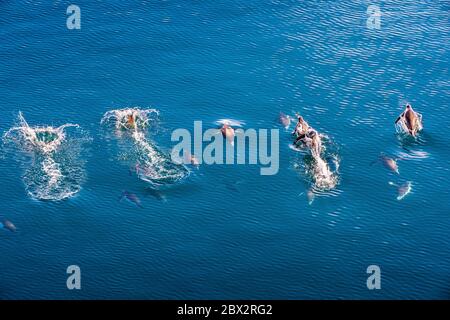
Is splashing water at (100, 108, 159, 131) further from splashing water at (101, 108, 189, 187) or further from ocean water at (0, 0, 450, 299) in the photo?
ocean water at (0, 0, 450, 299)

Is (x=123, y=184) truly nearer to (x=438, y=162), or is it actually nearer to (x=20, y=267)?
(x=20, y=267)

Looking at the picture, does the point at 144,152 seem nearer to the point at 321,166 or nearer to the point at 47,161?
the point at 47,161

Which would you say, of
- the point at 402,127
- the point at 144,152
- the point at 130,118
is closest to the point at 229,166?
the point at 144,152

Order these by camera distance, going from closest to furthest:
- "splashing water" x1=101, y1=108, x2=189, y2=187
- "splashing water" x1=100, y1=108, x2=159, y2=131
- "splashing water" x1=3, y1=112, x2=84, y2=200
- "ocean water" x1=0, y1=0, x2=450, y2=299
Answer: "ocean water" x1=0, y1=0, x2=450, y2=299 → "splashing water" x1=3, y1=112, x2=84, y2=200 → "splashing water" x1=101, y1=108, x2=189, y2=187 → "splashing water" x1=100, y1=108, x2=159, y2=131

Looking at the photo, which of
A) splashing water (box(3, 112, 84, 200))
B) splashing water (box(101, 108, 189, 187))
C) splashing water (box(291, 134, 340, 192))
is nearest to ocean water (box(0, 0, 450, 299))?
splashing water (box(3, 112, 84, 200))
